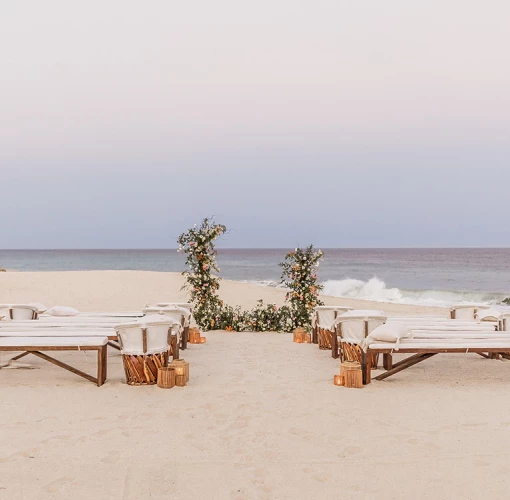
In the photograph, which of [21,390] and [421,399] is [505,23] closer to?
[421,399]

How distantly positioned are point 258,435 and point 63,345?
9.18 feet

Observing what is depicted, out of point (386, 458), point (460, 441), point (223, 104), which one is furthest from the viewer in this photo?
point (223, 104)

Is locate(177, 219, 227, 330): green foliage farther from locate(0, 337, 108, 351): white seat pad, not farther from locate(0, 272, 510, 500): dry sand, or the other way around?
locate(0, 337, 108, 351): white seat pad

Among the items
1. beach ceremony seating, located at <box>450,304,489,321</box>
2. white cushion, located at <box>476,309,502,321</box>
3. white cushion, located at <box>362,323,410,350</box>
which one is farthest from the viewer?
beach ceremony seating, located at <box>450,304,489,321</box>

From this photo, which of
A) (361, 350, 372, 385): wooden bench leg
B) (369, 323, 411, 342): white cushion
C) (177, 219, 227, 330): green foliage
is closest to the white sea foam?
(177, 219, 227, 330): green foliage

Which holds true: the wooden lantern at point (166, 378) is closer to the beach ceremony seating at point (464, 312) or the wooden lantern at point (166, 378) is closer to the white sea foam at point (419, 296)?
the beach ceremony seating at point (464, 312)

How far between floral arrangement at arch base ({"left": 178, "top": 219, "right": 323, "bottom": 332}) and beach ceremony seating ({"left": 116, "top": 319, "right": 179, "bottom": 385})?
4.99 meters

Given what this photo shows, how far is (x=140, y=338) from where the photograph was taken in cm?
605

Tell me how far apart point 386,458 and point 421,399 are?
1859 millimetres

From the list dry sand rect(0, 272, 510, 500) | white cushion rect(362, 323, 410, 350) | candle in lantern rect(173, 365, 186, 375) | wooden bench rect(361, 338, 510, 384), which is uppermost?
white cushion rect(362, 323, 410, 350)

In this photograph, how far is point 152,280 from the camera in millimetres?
23125

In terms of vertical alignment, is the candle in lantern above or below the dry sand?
above

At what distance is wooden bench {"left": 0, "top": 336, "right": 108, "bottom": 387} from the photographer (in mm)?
5895

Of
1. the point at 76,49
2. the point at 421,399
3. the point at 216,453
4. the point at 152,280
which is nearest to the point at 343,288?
the point at 152,280
